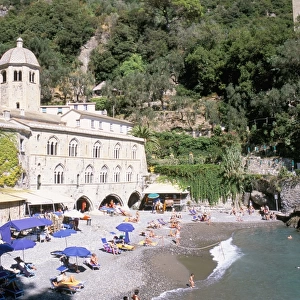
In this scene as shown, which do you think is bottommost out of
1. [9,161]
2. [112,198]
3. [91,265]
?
[91,265]

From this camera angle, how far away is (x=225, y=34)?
2867 inches

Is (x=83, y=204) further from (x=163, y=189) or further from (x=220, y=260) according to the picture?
(x=220, y=260)

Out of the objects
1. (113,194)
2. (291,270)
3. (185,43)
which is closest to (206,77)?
(185,43)

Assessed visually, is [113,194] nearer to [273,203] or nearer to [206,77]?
[273,203]

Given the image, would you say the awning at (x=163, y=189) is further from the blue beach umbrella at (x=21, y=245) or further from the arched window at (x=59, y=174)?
the blue beach umbrella at (x=21, y=245)

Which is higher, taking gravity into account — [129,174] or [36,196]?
[129,174]

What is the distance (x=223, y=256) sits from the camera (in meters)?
25.7

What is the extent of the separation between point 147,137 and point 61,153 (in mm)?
16041

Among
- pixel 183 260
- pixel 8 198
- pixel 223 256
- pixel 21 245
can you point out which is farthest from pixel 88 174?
pixel 21 245

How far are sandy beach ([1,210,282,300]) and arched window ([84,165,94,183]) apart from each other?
13.1 feet

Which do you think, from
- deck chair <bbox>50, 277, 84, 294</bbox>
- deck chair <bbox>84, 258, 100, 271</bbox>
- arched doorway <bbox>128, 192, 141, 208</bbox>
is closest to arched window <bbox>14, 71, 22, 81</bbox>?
arched doorway <bbox>128, 192, 141, 208</bbox>

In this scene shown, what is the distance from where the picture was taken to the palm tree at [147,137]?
47688 mm

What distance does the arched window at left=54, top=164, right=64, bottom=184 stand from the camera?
110 feet

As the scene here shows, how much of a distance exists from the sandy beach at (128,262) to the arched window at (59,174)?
14.8 feet
